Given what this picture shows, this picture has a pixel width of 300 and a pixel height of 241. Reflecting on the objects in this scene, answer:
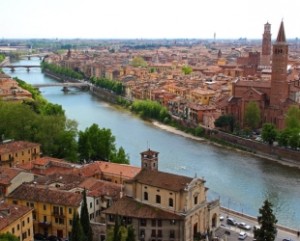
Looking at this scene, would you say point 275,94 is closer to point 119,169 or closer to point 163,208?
point 119,169

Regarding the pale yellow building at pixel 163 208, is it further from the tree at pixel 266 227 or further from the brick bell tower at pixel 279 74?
the brick bell tower at pixel 279 74

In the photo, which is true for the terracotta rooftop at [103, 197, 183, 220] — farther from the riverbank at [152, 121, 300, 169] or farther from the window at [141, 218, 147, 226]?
the riverbank at [152, 121, 300, 169]

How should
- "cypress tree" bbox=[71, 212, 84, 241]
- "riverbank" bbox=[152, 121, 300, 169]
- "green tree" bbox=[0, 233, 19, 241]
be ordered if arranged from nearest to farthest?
"green tree" bbox=[0, 233, 19, 241] → "cypress tree" bbox=[71, 212, 84, 241] → "riverbank" bbox=[152, 121, 300, 169]

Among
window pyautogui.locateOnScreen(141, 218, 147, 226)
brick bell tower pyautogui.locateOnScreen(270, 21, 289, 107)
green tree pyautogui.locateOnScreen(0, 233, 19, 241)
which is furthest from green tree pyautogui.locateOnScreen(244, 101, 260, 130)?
green tree pyautogui.locateOnScreen(0, 233, 19, 241)

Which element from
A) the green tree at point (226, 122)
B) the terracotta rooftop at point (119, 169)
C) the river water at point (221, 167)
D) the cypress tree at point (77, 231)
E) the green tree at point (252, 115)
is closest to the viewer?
the cypress tree at point (77, 231)

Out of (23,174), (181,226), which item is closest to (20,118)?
(23,174)

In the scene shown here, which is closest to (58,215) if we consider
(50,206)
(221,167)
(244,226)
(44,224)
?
(50,206)
